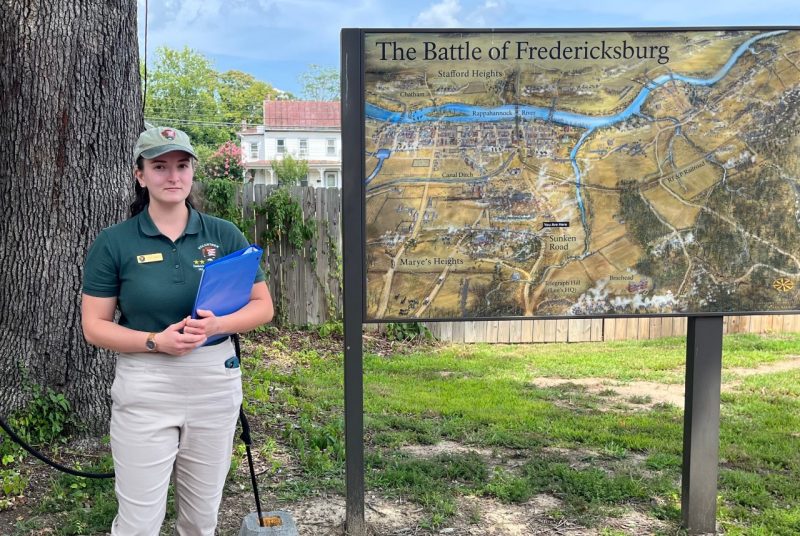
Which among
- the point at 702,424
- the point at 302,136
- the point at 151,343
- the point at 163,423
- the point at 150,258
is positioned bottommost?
the point at 702,424

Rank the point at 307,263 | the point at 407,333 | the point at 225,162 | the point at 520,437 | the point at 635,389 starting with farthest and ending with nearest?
1. the point at 225,162
2. the point at 307,263
3. the point at 407,333
4. the point at 635,389
5. the point at 520,437

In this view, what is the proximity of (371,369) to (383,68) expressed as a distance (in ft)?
14.3

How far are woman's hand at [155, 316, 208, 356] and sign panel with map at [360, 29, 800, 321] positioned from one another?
126cm

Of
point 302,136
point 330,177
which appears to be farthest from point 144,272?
point 330,177

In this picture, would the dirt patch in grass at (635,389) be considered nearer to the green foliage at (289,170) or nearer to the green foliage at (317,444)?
the green foliage at (317,444)

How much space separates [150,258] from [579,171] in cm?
205

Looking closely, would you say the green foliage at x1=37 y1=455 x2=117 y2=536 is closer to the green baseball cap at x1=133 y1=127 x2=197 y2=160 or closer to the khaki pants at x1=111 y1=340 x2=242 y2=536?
the khaki pants at x1=111 y1=340 x2=242 y2=536

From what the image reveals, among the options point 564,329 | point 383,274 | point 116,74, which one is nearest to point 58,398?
point 116,74

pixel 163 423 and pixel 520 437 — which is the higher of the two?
pixel 163 423

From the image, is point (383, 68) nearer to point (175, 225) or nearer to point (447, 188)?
point (447, 188)

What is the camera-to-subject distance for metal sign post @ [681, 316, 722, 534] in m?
3.59

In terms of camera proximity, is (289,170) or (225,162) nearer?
(225,162)

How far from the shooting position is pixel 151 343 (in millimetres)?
2252

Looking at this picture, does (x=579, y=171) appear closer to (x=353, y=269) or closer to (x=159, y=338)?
(x=353, y=269)
